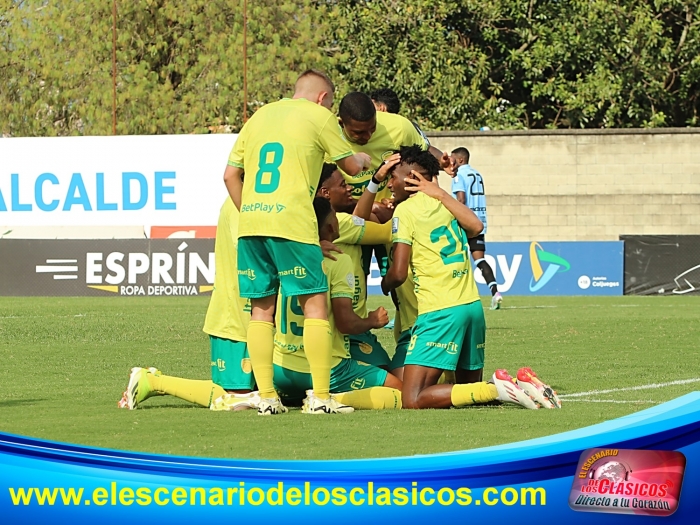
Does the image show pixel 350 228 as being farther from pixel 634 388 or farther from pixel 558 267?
pixel 558 267

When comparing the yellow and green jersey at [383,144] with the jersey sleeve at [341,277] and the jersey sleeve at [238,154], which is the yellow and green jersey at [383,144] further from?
the jersey sleeve at [238,154]

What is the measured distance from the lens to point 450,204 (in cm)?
751

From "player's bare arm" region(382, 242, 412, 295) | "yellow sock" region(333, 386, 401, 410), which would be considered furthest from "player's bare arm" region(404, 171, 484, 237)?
"yellow sock" region(333, 386, 401, 410)

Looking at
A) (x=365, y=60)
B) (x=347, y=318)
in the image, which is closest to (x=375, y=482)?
(x=347, y=318)

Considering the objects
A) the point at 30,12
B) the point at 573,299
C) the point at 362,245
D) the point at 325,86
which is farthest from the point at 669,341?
the point at 30,12

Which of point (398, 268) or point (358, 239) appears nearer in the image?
point (398, 268)

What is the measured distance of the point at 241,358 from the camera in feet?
24.6

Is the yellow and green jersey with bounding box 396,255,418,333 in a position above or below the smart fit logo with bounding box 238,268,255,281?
below

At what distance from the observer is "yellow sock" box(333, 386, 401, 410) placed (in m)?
7.23

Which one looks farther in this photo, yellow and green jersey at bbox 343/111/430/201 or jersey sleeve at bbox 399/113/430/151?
jersey sleeve at bbox 399/113/430/151

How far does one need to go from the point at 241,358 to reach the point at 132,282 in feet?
52.5

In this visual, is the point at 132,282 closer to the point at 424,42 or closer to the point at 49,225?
the point at 49,225

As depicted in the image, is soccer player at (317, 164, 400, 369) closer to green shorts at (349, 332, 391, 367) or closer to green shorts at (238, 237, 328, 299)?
green shorts at (349, 332, 391, 367)

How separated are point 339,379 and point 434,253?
914 millimetres
